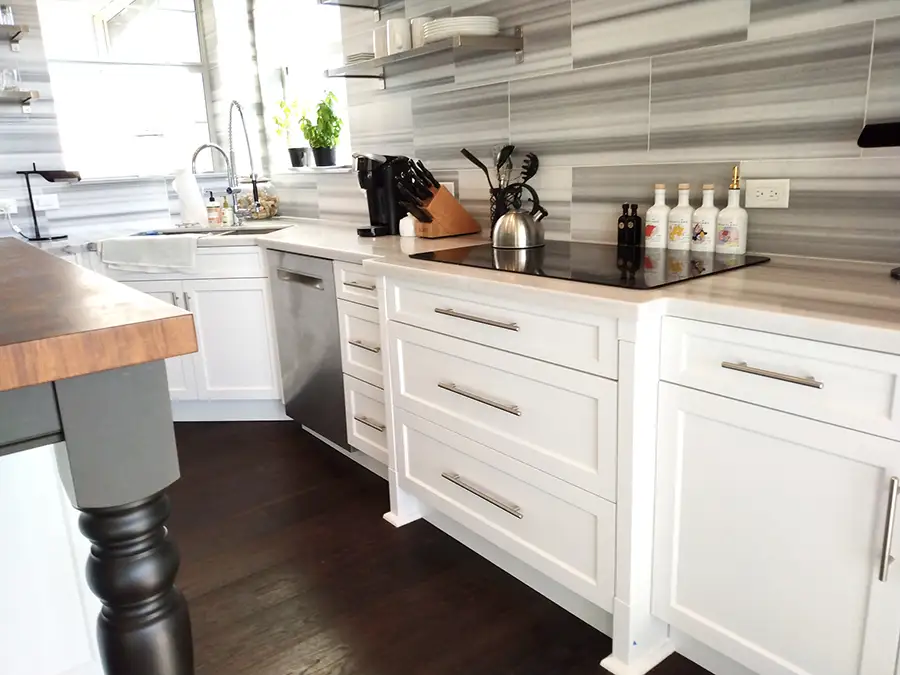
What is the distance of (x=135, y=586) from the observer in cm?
87

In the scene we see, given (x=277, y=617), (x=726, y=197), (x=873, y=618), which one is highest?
(x=726, y=197)

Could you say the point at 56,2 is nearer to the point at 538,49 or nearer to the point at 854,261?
the point at 538,49

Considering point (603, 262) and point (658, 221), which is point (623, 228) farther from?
point (603, 262)

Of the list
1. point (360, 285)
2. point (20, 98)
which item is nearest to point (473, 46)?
point (360, 285)

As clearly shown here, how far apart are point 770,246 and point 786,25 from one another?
0.55 meters

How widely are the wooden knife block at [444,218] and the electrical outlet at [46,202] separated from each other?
87.1 inches

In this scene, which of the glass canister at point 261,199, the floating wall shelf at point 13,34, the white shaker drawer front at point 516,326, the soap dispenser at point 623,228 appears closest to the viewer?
the white shaker drawer front at point 516,326

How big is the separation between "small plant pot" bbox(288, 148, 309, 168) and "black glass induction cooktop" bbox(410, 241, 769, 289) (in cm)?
192

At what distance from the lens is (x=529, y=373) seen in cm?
172

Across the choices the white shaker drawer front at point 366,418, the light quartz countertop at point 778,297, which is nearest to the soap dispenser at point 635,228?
the light quartz countertop at point 778,297

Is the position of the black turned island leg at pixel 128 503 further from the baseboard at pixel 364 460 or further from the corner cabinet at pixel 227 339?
the corner cabinet at pixel 227 339

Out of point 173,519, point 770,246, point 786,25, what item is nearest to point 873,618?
point 770,246

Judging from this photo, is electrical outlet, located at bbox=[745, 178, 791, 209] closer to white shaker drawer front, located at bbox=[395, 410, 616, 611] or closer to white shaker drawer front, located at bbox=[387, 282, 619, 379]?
white shaker drawer front, located at bbox=[387, 282, 619, 379]

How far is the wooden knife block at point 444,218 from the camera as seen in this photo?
2691 mm
